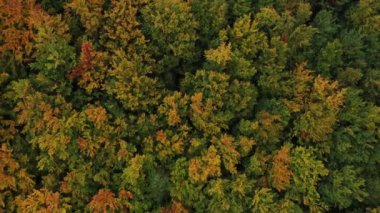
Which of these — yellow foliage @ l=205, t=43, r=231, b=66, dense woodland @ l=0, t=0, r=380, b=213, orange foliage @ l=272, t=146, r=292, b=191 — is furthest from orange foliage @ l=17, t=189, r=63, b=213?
orange foliage @ l=272, t=146, r=292, b=191

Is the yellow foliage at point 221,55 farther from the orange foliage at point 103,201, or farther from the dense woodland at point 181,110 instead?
the orange foliage at point 103,201

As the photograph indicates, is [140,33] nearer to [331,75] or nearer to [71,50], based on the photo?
[71,50]

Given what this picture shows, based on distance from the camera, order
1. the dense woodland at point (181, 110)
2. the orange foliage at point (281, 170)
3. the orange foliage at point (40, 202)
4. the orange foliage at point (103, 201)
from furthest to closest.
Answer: the orange foliage at point (281, 170), the dense woodland at point (181, 110), the orange foliage at point (103, 201), the orange foliage at point (40, 202)

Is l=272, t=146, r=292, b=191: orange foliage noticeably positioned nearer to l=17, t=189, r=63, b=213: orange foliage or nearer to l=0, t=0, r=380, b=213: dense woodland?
l=0, t=0, r=380, b=213: dense woodland

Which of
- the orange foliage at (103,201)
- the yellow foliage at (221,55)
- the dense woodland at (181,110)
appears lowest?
the orange foliage at (103,201)

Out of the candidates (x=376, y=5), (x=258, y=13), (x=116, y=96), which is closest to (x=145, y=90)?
(x=116, y=96)

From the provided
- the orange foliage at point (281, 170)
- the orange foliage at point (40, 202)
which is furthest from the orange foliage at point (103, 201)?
the orange foliage at point (281, 170)

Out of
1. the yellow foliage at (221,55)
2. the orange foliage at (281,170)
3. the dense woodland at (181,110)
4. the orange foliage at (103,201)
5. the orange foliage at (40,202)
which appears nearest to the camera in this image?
the orange foliage at (40,202)

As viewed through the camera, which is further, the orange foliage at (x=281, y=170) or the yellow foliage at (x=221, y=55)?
the orange foliage at (x=281, y=170)

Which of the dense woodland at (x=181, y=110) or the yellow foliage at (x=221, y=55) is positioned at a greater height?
the yellow foliage at (x=221, y=55)
